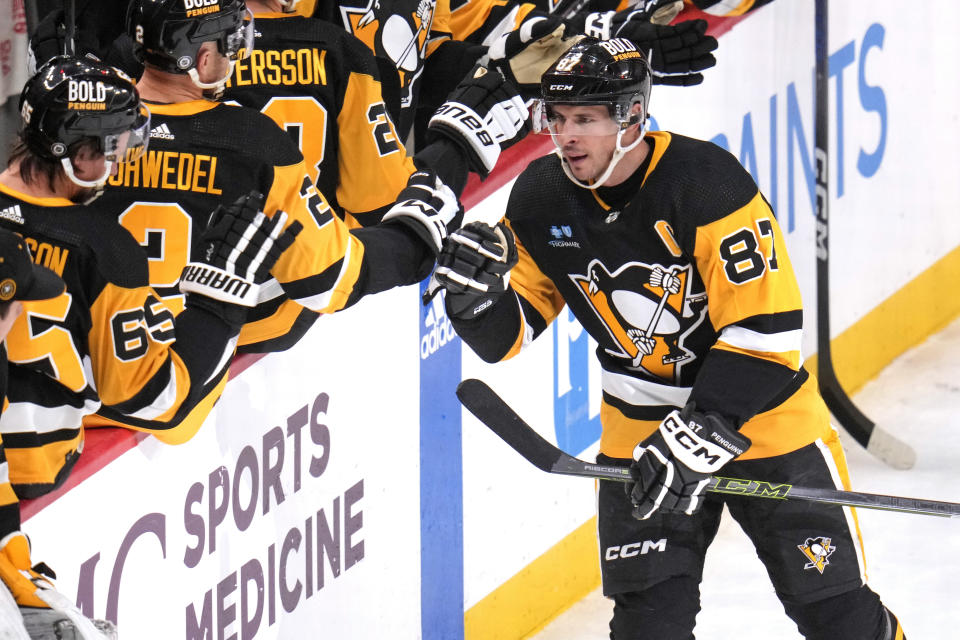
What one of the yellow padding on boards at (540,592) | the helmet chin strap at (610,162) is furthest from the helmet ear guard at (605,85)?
the yellow padding on boards at (540,592)

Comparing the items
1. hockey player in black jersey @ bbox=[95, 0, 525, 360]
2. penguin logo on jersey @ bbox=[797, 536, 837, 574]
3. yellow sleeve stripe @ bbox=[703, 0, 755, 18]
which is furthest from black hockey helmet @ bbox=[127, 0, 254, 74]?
yellow sleeve stripe @ bbox=[703, 0, 755, 18]

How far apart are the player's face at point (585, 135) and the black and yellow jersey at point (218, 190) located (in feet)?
1.50

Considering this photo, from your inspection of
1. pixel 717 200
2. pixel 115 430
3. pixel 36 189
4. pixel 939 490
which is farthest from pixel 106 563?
pixel 939 490

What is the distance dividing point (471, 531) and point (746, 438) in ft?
4.20

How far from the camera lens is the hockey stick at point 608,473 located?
3.12 m

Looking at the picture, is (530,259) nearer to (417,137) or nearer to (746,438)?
(746,438)

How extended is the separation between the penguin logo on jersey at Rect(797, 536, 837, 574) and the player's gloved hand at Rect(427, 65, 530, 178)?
1124 mm

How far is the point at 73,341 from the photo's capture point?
2854mm

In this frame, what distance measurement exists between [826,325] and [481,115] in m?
2.28

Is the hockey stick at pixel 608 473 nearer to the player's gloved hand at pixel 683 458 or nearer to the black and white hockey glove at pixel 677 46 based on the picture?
the player's gloved hand at pixel 683 458

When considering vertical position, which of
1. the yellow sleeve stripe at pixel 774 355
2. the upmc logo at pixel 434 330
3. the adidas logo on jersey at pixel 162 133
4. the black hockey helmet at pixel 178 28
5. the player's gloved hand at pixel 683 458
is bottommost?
the upmc logo at pixel 434 330

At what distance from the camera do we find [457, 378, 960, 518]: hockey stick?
10.3 ft

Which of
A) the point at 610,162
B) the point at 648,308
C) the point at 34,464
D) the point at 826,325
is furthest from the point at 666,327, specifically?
the point at 826,325

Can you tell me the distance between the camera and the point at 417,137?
177 inches
